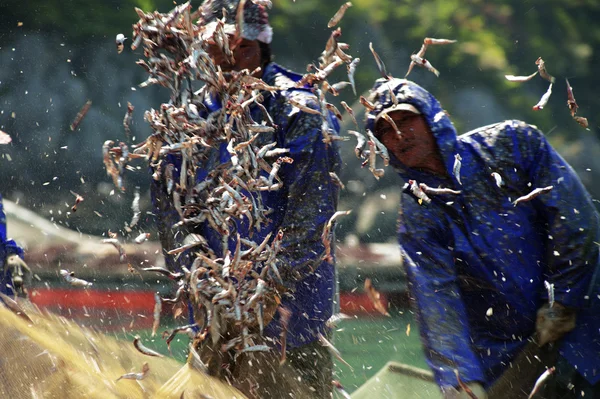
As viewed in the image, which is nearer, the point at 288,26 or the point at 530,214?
the point at 530,214

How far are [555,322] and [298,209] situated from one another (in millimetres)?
900

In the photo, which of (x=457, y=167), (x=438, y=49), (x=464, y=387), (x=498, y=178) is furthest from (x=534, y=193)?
(x=438, y=49)

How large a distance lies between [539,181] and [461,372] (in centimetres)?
70

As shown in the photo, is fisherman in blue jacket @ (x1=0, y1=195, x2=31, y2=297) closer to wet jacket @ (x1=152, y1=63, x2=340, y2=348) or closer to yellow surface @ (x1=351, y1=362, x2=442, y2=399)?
wet jacket @ (x1=152, y1=63, x2=340, y2=348)

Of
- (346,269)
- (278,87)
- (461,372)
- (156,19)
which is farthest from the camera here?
(346,269)

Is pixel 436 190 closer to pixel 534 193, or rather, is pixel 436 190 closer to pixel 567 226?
pixel 534 193

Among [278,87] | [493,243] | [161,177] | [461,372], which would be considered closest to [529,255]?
[493,243]

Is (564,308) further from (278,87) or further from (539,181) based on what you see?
(278,87)

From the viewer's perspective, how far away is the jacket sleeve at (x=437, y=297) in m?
2.68

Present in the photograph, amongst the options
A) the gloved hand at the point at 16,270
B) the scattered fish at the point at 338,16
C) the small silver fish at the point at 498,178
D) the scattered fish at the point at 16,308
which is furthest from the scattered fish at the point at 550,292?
the gloved hand at the point at 16,270

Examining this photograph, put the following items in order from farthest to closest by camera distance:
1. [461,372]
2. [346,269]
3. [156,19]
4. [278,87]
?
[346,269] < [278,87] < [156,19] < [461,372]

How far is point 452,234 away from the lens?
3.05m

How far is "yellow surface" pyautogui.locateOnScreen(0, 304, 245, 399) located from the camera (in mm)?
2066

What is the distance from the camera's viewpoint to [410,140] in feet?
9.91
